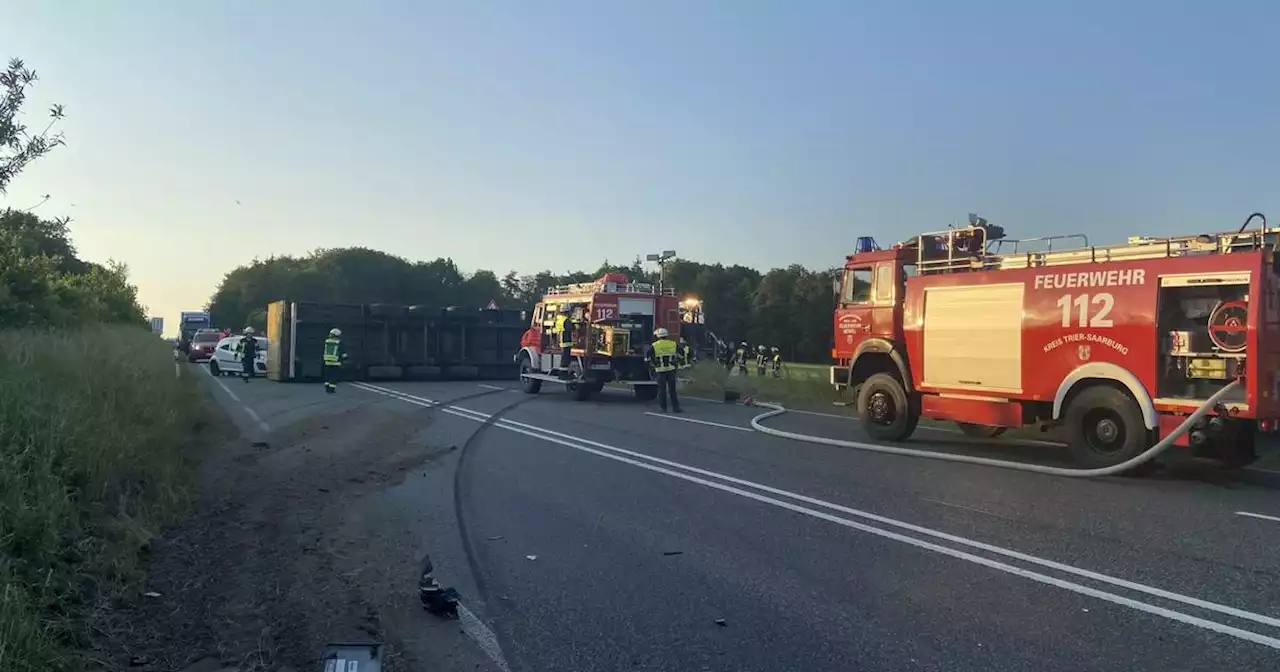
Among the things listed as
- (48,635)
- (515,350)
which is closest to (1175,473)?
(48,635)

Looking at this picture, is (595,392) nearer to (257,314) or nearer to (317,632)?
(317,632)

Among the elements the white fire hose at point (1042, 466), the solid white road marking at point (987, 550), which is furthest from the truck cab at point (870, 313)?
the solid white road marking at point (987, 550)

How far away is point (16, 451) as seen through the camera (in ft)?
18.8

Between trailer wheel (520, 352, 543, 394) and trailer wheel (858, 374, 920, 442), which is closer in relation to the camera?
trailer wheel (858, 374, 920, 442)

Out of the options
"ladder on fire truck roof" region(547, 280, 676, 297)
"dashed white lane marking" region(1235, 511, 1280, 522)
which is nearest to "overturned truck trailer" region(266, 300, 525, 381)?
"ladder on fire truck roof" region(547, 280, 676, 297)

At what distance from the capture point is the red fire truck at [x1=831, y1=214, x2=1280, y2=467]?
29.6ft

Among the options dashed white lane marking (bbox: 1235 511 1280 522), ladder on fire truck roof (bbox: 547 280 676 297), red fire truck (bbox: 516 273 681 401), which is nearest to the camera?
dashed white lane marking (bbox: 1235 511 1280 522)

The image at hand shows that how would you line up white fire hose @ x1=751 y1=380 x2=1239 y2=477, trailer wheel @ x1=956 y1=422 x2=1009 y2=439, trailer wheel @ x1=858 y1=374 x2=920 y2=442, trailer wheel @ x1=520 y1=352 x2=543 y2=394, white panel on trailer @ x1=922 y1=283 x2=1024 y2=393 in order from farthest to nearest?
trailer wheel @ x1=520 y1=352 x2=543 y2=394, trailer wheel @ x1=956 y1=422 x2=1009 y2=439, trailer wheel @ x1=858 y1=374 x2=920 y2=442, white panel on trailer @ x1=922 y1=283 x2=1024 y2=393, white fire hose @ x1=751 y1=380 x2=1239 y2=477

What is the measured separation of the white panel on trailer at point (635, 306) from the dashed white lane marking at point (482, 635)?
1541 centimetres

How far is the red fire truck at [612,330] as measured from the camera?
20.2 m

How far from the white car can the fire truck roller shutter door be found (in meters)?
26.2

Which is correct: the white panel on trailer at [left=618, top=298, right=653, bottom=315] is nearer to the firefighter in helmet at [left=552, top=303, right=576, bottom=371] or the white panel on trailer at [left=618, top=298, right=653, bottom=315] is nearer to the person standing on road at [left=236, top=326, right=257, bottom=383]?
the firefighter in helmet at [left=552, top=303, right=576, bottom=371]

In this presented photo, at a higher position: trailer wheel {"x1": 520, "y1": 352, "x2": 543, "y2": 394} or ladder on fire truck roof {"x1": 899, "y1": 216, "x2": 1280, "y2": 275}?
ladder on fire truck roof {"x1": 899, "y1": 216, "x2": 1280, "y2": 275}

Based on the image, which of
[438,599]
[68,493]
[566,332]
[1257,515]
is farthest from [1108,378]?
[566,332]
